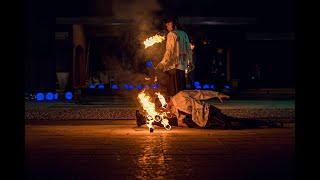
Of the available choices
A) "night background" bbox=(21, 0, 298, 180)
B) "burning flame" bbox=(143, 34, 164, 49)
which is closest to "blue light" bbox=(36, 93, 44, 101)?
"night background" bbox=(21, 0, 298, 180)

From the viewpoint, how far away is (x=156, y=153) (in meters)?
8.91

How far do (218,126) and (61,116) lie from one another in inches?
153

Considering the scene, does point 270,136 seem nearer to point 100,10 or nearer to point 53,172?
point 53,172

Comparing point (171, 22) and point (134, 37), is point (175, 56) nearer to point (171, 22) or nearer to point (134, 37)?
point (171, 22)

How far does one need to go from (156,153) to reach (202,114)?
3898mm

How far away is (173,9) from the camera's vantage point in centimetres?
2053

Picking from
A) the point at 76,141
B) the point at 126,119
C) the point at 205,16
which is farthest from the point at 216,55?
the point at 76,141

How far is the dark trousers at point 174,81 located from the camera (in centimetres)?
1311

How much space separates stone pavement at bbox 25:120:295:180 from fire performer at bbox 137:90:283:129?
0.94 ft

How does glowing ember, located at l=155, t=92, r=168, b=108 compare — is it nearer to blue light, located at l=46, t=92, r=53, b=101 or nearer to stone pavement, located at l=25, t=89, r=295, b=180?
stone pavement, located at l=25, t=89, r=295, b=180

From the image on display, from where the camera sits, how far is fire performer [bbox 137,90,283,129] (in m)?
12.6

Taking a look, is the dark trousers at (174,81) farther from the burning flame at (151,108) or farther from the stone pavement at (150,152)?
the stone pavement at (150,152)

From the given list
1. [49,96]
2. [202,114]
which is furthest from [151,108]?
[49,96]

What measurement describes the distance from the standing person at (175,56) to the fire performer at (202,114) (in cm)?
44
